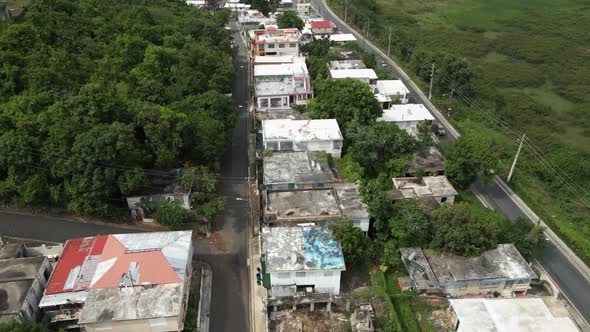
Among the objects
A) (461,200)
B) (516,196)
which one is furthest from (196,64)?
(516,196)

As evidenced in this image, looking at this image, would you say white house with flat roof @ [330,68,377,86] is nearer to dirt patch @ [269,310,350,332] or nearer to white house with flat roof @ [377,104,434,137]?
white house with flat roof @ [377,104,434,137]

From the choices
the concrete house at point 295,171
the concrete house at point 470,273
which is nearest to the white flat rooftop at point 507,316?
the concrete house at point 470,273

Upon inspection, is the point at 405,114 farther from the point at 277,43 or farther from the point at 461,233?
the point at 277,43

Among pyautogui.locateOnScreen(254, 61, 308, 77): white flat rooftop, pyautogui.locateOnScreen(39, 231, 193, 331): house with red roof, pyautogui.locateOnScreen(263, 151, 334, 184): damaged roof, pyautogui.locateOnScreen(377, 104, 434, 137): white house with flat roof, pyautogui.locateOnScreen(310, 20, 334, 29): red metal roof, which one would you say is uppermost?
pyautogui.locateOnScreen(310, 20, 334, 29): red metal roof

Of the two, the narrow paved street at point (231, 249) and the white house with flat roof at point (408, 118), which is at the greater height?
the white house with flat roof at point (408, 118)

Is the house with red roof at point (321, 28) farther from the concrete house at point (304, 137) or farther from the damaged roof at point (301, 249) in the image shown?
the damaged roof at point (301, 249)

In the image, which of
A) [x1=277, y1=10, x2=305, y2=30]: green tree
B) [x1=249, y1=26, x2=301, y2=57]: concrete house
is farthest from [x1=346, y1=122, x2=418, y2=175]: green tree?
[x1=277, y1=10, x2=305, y2=30]: green tree
